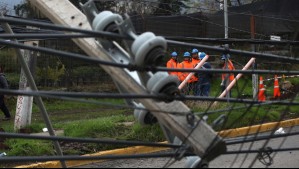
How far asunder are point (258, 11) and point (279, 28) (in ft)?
3.25

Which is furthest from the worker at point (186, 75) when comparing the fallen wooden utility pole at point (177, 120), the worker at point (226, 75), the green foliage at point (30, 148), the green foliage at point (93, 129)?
the fallen wooden utility pole at point (177, 120)

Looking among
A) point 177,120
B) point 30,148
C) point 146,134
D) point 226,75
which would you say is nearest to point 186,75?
point 146,134

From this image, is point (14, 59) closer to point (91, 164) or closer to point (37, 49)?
point (91, 164)

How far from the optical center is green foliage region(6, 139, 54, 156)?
959 centimetres

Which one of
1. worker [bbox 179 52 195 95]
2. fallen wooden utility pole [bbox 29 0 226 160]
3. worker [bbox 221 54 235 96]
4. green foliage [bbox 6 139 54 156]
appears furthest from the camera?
worker [bbox 179 52 195 95]

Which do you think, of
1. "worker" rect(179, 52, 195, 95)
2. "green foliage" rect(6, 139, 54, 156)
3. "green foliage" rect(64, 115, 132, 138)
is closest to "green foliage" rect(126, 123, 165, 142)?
"green foliage" rect(64, 115, 132, 138)

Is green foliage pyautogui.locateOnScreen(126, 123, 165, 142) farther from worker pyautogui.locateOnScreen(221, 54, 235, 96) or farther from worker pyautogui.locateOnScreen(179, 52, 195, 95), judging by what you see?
worker pyautogui.locateOnScreen(179, 52, 195, 95)

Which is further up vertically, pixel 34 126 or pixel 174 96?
pixel 174 96

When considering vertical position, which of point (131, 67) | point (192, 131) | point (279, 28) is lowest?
point (279, 28)

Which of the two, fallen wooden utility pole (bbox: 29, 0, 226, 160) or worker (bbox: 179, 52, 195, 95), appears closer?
fallen wooden utility pole (bbox: 29, 0, 226, 160)

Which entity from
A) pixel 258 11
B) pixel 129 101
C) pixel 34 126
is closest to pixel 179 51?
pixel 258 11

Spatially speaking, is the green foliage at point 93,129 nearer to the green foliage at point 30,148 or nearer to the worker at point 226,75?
the green foliage at point 30,148

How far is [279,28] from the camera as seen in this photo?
58.8 feet

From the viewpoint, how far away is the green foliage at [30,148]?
31.4 feet
